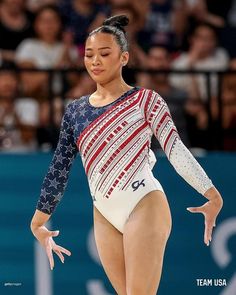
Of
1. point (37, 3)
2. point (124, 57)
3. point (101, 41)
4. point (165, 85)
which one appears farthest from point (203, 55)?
point (101, 41)

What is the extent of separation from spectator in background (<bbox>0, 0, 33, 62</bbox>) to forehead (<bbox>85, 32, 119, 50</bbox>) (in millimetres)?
3477

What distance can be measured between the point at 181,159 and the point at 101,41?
708mm

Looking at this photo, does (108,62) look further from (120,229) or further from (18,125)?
(18,125)

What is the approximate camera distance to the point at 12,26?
8047mm

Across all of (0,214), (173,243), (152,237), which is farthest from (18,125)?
(152,237)

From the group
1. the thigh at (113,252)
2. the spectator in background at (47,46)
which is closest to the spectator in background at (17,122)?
the spectator in background at (47,46)

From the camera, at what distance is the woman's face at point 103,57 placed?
458cm

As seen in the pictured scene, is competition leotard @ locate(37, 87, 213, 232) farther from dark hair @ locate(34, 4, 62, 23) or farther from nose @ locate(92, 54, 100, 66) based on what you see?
dark hair @ locate(34, 4, 62, 23)

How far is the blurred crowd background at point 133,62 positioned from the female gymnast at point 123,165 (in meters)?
2.13

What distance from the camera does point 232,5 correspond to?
8.84 meters

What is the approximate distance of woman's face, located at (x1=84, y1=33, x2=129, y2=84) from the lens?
4578 millimetres

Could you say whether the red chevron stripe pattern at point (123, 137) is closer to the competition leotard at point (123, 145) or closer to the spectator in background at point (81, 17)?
the competition leotard at point (123, 145)

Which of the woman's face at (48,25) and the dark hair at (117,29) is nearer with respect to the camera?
the dark hair at (117,29)

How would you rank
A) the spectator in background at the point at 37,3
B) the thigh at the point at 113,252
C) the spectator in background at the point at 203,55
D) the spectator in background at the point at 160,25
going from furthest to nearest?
the spectator in background at the point at 160,25, the spectator in background at the point at 37,3, the spectator in background at the point at 203,55, the thigh at the point at 113,252
